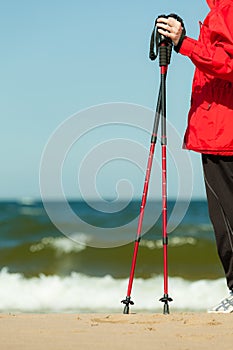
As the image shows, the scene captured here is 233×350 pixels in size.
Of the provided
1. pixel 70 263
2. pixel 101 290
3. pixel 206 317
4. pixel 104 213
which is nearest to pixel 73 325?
pixel 206 317

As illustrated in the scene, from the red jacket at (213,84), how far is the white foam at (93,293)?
4.55 m

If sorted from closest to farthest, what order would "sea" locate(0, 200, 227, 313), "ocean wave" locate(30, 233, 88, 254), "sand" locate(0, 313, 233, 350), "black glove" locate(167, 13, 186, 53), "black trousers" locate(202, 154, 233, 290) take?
"sand" locate(0, 313, 233, 350) → "black glove" locate(167, 13, 186, 53) → "black trousers" locate(202, 154, 233, 290) → "sea" locate(0, 200, 227, 313) → "ocean wave" locate(30, 233, 88, 254)

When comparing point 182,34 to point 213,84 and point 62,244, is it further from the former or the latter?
point 62,244

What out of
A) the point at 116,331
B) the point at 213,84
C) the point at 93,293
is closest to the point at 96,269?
the point at 93,293

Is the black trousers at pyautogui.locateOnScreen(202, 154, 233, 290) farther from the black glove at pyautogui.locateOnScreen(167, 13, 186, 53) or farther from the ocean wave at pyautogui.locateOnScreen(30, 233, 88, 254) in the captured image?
the ocean wave at pyautogui.locateOnScreen(30, 233, 88, 254)

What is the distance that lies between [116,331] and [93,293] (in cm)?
594

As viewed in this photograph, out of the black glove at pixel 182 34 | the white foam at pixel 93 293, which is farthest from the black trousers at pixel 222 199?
the white foam at pixel 93 293

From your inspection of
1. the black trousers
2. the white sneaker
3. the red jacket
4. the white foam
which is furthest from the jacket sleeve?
the white foam

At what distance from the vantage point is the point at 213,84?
4.01 m

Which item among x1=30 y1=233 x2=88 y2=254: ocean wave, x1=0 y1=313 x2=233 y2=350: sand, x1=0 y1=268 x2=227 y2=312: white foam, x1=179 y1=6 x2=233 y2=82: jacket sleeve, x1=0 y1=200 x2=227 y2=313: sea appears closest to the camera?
x1=0 y1=313 x2=233 y2=350: sand

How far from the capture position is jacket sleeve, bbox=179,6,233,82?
3.72 m

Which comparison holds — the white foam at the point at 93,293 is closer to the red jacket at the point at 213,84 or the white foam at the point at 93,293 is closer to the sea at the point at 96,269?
the sea at the point at 96,269

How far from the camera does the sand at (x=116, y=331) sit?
311cm

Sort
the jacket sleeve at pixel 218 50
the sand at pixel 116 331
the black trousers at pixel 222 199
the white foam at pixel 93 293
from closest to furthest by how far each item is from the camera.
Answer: the sand at pixel 116 331, the jacket sleeve at pixel 218 50, the black trousers at pixel 222 199, the white foam at pixel 93 293
